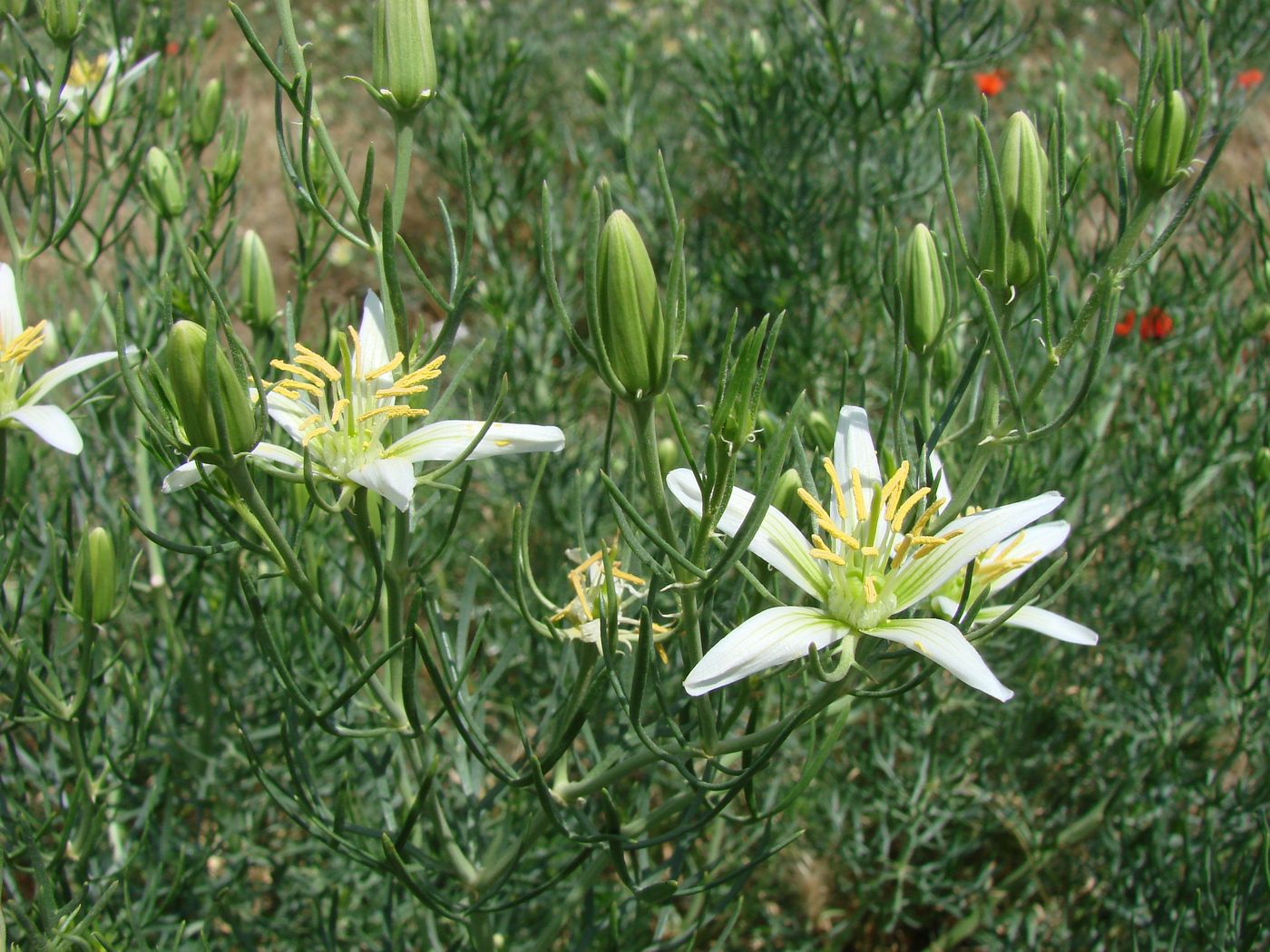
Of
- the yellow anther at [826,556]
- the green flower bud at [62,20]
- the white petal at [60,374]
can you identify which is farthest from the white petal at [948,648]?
the green flower bud at [62,20]

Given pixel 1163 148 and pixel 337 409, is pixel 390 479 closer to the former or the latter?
pixel 337 409

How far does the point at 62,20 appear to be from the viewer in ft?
5.94

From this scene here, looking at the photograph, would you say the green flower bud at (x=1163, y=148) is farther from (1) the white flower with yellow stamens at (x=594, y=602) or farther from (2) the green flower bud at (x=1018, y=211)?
(1) the white flower with yellow stamens at (x=594, y=602)

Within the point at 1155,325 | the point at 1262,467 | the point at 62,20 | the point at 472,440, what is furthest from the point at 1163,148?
the point at 1155,325

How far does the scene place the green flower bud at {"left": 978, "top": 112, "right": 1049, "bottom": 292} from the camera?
123 centimetres

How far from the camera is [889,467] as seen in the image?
4.50ft

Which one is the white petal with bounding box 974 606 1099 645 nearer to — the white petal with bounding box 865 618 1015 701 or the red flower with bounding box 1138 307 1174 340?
the white petal with bounding box 865 618 1015 701

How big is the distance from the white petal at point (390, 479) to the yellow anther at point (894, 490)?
552 mm

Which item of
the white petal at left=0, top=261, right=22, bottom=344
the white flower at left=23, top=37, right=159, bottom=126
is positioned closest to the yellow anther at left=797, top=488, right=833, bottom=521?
the white petal at left=0, top=261, right=22, bottom=344

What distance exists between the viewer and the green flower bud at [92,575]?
158 cm

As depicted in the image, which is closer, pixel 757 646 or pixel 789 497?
pixel 757 646

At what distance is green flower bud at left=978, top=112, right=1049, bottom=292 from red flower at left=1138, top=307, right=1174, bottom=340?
6.45 feet

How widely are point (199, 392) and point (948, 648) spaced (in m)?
0.83

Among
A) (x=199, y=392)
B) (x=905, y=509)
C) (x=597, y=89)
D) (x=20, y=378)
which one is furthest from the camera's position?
(x=597, y=89)
